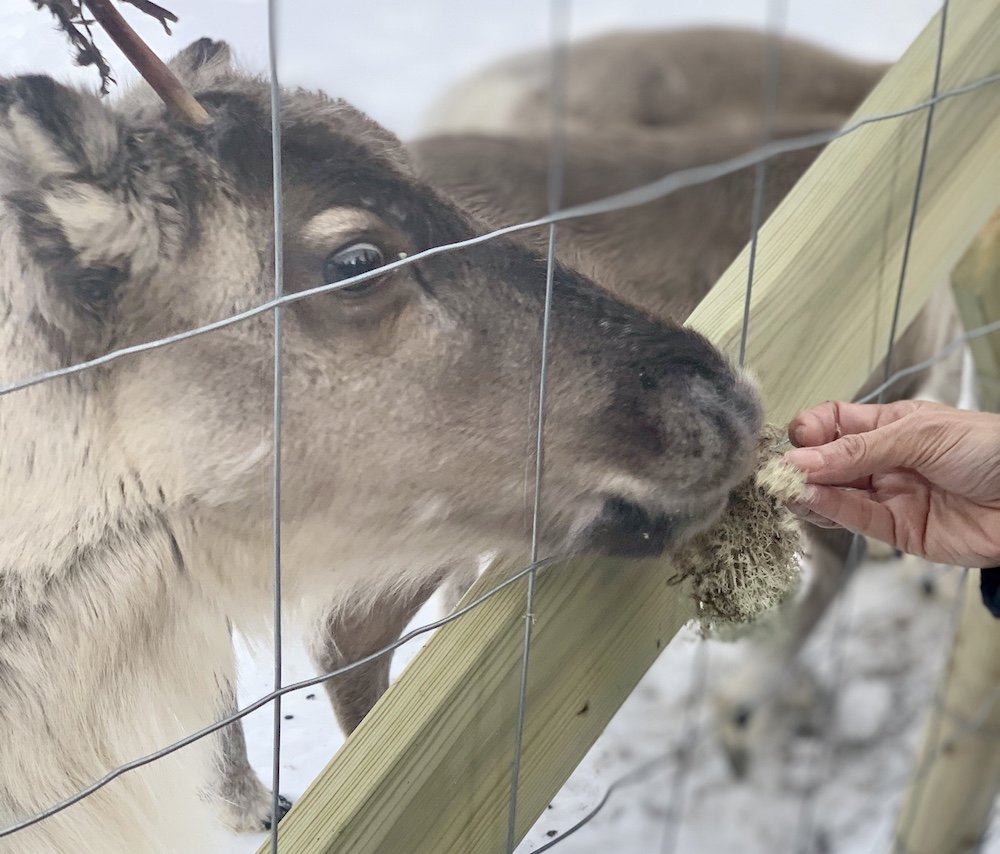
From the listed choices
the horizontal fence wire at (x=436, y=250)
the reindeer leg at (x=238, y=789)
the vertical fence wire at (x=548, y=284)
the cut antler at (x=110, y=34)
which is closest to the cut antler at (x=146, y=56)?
the cut antler at (x=110, y=34)

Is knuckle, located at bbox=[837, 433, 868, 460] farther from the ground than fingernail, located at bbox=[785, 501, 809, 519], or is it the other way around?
knuckle, located at bbox=[837, 433, 868, 460]

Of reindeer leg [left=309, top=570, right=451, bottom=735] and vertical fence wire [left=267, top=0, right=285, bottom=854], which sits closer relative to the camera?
vertical fence wire [left=267, top=0, right=285, bottom=854]

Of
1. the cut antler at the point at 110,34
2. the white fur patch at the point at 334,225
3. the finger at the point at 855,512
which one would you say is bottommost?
the cut antler at the point at 110,34

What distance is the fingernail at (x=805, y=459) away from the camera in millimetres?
830

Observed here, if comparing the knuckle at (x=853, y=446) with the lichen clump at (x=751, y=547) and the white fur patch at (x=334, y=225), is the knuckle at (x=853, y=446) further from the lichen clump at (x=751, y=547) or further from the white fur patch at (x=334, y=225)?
the white fur patch at (x=334, y=225)

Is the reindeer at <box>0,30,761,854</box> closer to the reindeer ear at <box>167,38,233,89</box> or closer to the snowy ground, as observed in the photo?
the reindeer ear at <box>167,38,233,89</box>

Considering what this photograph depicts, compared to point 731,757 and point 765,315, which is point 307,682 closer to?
A: point 765,315

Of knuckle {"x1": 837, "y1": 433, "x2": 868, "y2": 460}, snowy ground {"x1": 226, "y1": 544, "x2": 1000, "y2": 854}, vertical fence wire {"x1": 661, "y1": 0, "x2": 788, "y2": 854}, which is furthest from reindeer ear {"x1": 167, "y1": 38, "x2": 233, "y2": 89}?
snowy ground {"x1": 226, "y1": 544, "x2": 1000, "y2": 854}

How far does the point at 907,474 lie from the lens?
1032 mm

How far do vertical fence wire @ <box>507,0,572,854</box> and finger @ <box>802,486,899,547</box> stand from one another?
0.82 feet

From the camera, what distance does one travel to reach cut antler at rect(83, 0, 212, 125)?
0.50 meters

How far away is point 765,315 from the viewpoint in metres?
0.92

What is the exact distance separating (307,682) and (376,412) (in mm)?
174

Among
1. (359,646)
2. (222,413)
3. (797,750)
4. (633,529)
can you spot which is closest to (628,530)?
(633,529)
